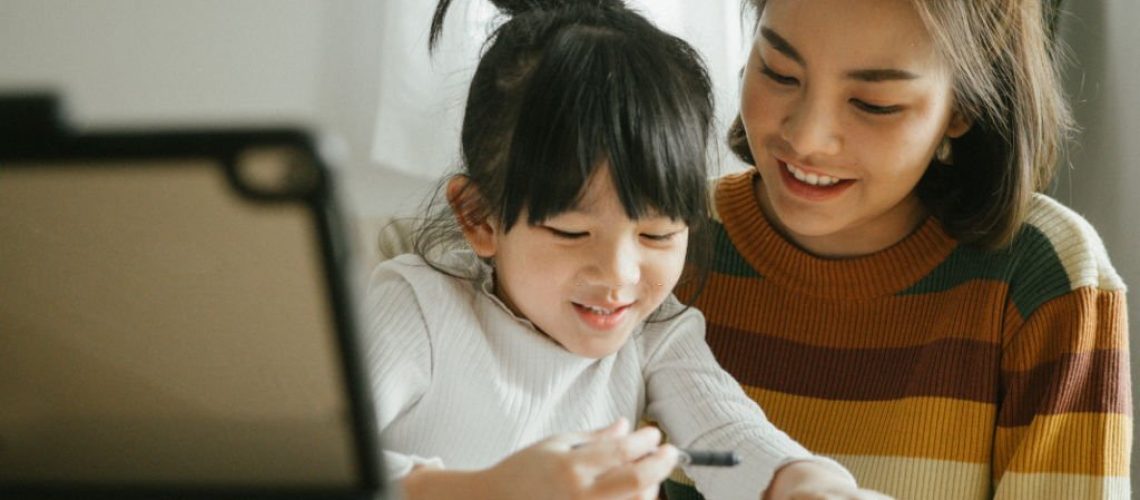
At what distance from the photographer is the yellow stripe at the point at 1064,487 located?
108 centimetres

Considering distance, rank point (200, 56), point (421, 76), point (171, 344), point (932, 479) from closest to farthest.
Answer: point (171, 344)
point (932, 479)
point (421, 76)
point (200, 56)

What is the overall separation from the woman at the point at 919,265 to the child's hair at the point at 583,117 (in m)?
0.18

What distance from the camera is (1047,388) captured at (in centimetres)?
112

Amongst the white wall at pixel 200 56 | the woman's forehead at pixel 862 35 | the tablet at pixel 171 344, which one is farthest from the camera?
the white wall at pixel 200 56

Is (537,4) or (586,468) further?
(537,4)

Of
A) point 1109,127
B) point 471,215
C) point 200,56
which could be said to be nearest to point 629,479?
point 471,215

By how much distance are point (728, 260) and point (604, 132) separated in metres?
0.47

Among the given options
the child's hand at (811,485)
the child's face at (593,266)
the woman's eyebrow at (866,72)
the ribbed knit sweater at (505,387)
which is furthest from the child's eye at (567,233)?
the woman's eyebrow at (866,72)

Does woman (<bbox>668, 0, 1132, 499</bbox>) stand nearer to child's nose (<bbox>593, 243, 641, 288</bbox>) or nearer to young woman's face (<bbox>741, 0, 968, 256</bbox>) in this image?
young woman's face (<bbox>741, 0, 968, 256</bbox>)

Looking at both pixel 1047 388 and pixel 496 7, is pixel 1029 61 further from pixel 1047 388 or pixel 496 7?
pixel 496 7

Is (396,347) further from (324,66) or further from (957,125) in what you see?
(324,66)

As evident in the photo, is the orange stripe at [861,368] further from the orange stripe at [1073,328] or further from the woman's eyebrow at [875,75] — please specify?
the woman's eyebrow at [875,75]

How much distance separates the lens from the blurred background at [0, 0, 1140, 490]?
183 centimetres

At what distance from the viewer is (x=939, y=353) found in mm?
1199
